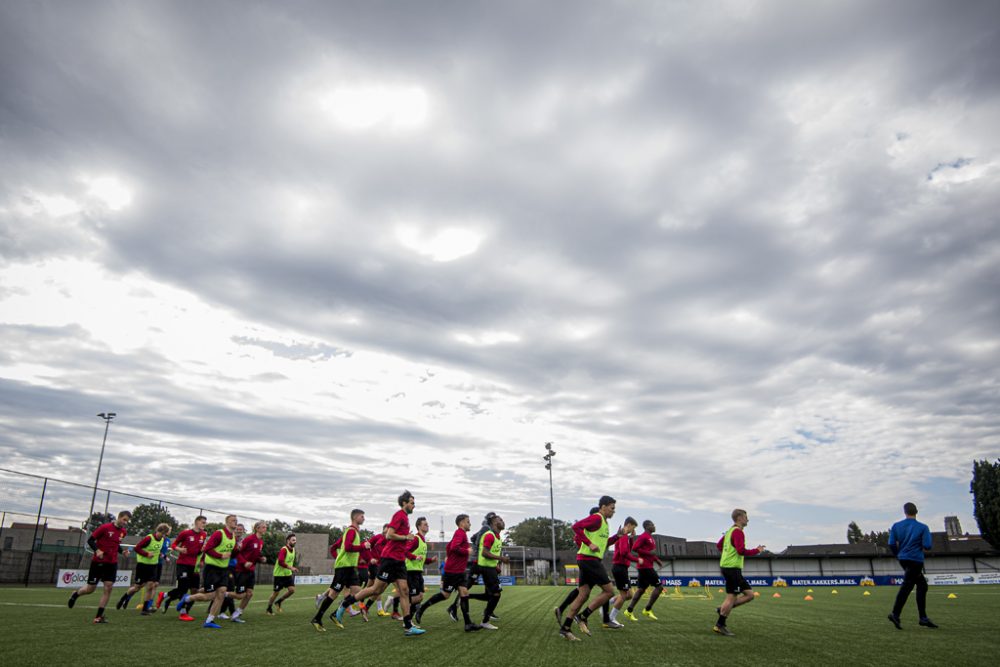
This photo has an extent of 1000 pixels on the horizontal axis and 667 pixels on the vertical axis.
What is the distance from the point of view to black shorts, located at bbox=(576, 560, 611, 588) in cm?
937

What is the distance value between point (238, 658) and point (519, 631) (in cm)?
496

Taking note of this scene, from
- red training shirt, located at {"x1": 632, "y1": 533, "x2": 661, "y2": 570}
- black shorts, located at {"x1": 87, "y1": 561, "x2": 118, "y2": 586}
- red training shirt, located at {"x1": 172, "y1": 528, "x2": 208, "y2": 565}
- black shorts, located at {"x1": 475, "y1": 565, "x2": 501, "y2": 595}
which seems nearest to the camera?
black shorts, located at {"x1": 475, "y1": 565, "x2": 501, "y2": 595}

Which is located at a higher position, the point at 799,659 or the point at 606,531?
the point at 606,531

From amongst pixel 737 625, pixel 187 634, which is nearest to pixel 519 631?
pixel 737 625

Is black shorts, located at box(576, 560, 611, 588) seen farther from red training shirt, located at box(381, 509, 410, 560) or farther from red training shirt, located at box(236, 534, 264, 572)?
red training shirt, located at box(236, 534, 264, 572)

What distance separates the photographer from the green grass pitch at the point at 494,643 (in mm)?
6836

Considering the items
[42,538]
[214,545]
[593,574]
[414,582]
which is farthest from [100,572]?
[42,538]

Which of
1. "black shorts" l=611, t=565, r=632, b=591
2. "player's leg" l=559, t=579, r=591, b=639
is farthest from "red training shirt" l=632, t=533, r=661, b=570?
"player's leg" l=559, t=579, r=591, b=639

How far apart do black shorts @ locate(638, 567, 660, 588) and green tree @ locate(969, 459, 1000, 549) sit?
53764 millimetres

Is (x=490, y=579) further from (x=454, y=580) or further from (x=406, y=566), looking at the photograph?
(x=406, y=566)

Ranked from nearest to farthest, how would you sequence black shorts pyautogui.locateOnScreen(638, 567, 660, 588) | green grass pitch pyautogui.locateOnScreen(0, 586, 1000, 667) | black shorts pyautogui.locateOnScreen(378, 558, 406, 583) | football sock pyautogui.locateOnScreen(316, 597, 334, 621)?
1. green grass pitch pyautogui.locateOnScreen(0, 586, 1000, 667)
2. black shorts pyautogui.locateOnScreen(378, 558, 406, 583)
3. football sock pyautogui.locateOnScreen(316, 597, 334, 621)
4. black shorts pyautogui.locateOnScreen(638, 567, 660, 588)

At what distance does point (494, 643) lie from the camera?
8484mm

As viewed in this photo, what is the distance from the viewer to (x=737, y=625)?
1137 centimetres

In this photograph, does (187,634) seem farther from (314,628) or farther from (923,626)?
(923,626)
